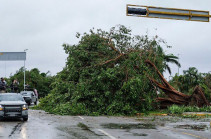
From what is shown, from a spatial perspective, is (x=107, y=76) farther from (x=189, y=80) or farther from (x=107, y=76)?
(x=189, y=80)

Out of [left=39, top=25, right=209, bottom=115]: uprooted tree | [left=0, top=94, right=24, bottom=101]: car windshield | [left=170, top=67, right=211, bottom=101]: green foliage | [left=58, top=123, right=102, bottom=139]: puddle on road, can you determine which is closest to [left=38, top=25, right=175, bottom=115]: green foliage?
[left=39, top=25, right=209, bottom=115]: uprooted tree

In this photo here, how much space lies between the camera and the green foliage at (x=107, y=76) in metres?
22.6

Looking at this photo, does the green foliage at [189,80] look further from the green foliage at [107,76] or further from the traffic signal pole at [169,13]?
the traffic signal pole at [169,13]

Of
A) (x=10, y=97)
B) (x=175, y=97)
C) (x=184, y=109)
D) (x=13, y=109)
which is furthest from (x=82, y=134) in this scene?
(x=175, y=97)

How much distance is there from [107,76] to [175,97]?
6925 millimetres

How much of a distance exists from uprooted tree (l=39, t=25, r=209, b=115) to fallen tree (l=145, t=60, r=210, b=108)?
1.94 feet

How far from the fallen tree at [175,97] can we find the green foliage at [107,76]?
0.74m

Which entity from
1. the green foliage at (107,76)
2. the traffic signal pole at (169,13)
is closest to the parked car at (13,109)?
the green foliage at (107,76)

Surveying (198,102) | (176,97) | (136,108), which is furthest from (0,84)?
(198,102)

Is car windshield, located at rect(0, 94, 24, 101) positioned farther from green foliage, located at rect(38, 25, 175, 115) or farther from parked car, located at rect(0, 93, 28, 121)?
green foliage, located at rect(38, 25, 175, 115)

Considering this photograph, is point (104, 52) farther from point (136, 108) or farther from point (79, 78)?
point (136, 108)

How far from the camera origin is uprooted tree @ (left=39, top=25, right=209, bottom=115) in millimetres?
22609

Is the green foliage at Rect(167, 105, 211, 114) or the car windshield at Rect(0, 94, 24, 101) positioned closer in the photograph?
the car windshield at Rect(0, 94, 24, 101)

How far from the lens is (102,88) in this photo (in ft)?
75.0
